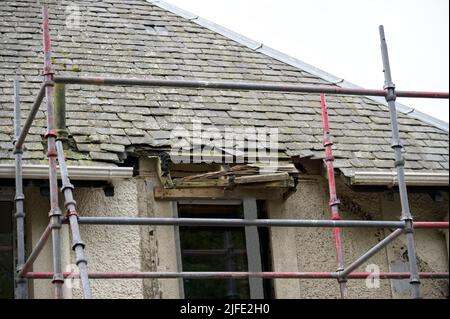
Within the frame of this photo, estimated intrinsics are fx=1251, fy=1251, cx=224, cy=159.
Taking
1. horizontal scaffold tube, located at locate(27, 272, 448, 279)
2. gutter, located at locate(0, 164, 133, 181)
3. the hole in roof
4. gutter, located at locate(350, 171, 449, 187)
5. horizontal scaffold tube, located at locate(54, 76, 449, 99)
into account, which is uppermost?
the hole in roof

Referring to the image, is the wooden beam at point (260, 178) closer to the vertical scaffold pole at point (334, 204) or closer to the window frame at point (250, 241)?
the window frame at point (250, 241)

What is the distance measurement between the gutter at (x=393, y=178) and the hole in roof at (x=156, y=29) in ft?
9.58

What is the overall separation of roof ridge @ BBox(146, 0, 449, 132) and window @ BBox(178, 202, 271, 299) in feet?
6.92

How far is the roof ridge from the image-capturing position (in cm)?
1205

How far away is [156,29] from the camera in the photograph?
41.4ft

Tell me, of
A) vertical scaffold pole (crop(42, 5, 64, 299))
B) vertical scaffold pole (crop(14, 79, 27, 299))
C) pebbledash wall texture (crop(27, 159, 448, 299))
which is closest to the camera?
vertical scaffold pole (crop(42, 5, 64, 299))

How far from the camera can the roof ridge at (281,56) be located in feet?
39.5

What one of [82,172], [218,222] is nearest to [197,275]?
[218,222]

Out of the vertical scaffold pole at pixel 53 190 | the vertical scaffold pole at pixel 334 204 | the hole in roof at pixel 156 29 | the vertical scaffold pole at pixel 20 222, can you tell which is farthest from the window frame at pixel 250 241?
the hole in roof at pixel 156 29

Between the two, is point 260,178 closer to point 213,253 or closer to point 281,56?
point 213,253

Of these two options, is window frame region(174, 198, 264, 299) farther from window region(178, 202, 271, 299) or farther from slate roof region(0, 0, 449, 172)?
slate roof region(0, 0, 449, 172)

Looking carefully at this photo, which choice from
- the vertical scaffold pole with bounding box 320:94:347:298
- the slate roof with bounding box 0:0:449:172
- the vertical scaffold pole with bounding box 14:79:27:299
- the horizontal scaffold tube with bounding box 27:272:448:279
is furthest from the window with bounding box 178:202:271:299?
the vertical scaffold pole with bounding box 14:79:27:299

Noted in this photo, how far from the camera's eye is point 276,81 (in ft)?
39.5

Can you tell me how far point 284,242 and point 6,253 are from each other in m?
2.35
